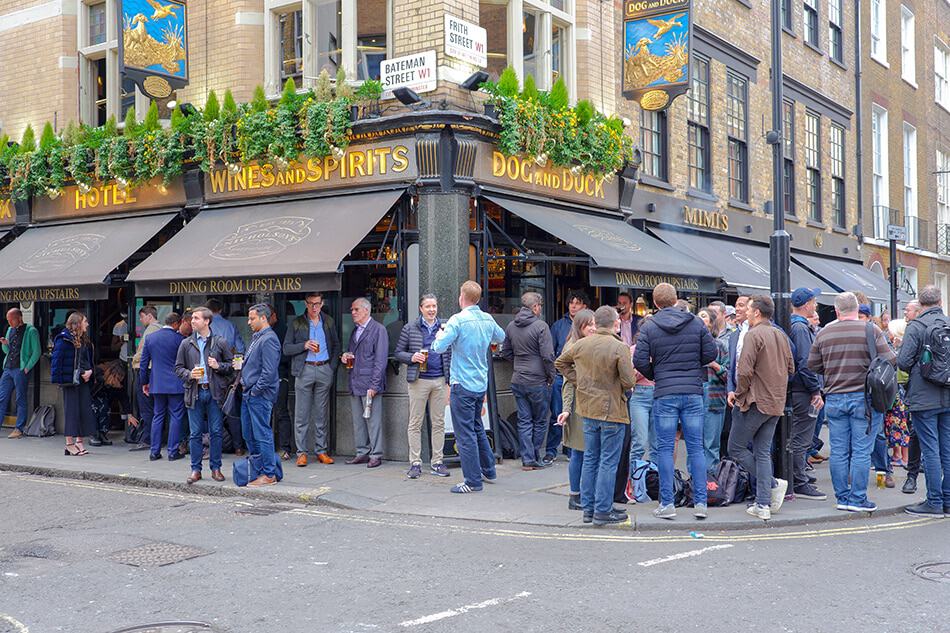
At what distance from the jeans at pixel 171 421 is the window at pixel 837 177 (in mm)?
15727

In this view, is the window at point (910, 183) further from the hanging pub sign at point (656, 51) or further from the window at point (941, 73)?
A: the hanging pub sign at point (656, 51)

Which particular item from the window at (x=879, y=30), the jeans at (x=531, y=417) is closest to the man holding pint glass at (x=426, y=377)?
the jeans at (x=531, y=417)

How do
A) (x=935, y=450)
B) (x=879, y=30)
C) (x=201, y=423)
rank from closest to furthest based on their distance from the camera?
(x=935, y=450)
(x=201, y=423)
(x=879, y=30)

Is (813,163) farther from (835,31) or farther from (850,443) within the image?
(850,443)

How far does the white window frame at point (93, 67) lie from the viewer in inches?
601

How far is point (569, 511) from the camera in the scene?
8.70 meters

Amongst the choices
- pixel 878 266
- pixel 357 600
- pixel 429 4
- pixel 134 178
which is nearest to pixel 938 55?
pixel 878 266

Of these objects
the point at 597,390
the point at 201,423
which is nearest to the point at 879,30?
the point at 597,390

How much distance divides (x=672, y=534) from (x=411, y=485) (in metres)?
3.12

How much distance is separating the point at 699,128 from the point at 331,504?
10.9 meters

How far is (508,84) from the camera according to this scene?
1216 cm

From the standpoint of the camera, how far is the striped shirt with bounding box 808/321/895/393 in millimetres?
8609

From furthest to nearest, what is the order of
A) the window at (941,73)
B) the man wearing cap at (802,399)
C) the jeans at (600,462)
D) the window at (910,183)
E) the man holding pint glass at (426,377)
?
the window at (941,73) < the window at (910,183) < the man holding pint glass at (426,377) < the man wearing cap at (802,399) < the jeans at (600,462)

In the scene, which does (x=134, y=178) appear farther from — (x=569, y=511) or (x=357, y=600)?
(x=357, y=600)
